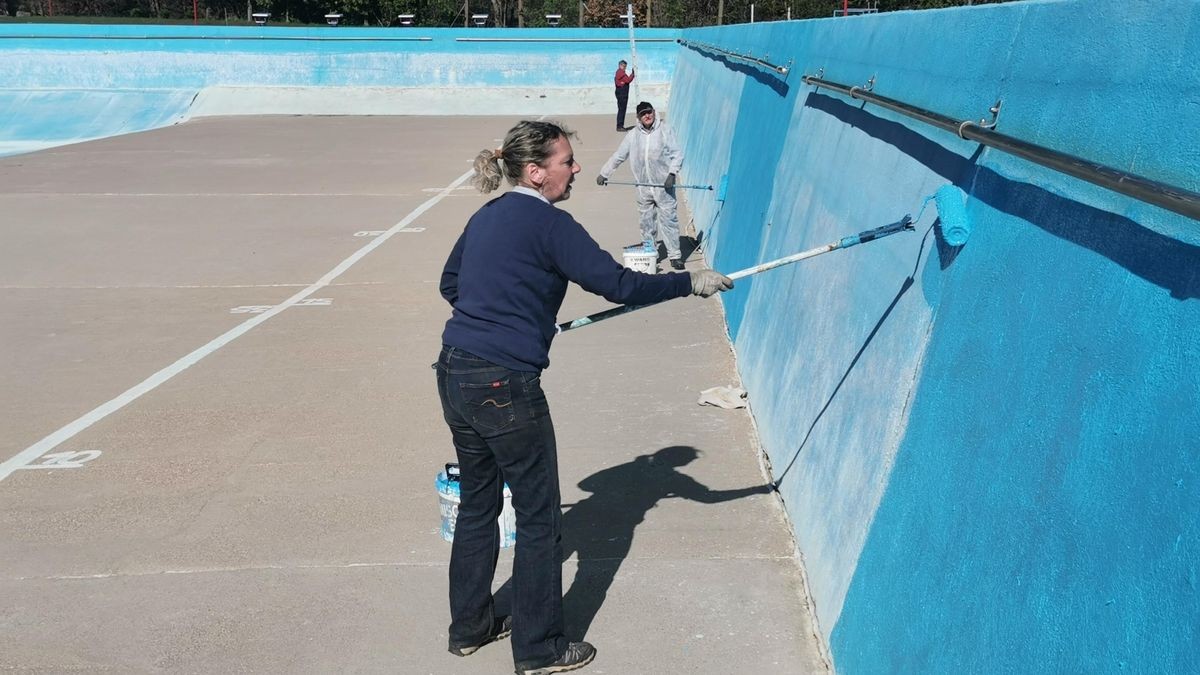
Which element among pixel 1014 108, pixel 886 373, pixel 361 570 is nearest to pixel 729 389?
pixel 361 570

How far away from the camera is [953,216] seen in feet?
11.8

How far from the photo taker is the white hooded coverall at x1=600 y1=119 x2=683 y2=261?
12.6 m

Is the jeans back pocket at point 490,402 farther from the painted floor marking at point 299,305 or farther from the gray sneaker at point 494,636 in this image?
the painted floor marking at point 299,305

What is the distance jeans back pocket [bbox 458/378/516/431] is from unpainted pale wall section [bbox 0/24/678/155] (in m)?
33.3

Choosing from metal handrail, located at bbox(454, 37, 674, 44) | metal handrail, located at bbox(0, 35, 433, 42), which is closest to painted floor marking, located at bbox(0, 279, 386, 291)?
metal handrail, located at bbox(0, 35, 433, 42)

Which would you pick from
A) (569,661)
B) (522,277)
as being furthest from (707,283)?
(569,661)

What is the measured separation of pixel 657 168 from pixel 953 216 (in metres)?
9.19

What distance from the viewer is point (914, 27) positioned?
486 centimetres

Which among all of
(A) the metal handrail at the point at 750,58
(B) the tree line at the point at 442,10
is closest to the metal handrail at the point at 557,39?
(B) the tree line at the point at 442,10

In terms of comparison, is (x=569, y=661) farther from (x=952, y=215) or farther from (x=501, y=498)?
(x=952, y=215)

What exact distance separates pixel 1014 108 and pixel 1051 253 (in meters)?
0.71

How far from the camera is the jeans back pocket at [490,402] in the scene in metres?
4.01

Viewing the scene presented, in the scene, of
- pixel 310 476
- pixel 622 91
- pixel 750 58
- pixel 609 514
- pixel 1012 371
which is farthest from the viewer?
pixel 622 91

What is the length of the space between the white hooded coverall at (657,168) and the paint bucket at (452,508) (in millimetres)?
7559
